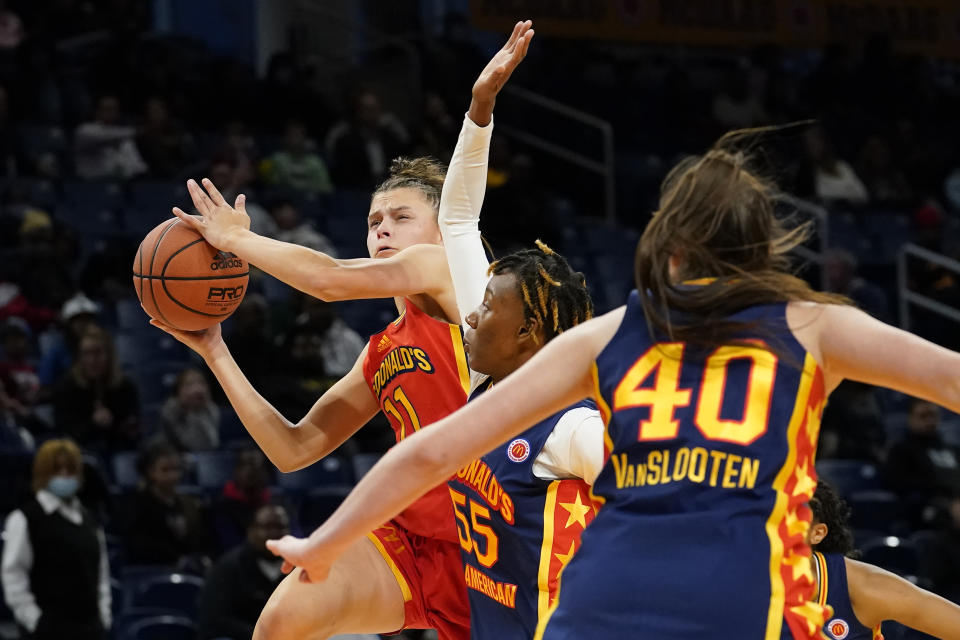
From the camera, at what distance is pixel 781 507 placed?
2209mm

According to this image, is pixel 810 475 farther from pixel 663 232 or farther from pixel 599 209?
pixel 599 209

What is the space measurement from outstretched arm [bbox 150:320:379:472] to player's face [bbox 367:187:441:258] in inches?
14.3

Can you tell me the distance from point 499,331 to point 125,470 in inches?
212

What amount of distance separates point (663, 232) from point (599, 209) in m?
11.5

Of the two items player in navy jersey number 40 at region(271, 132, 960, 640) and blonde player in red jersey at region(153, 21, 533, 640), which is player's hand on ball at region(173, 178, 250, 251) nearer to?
blonde player in red jersey at region(153, 21, 533, 640)

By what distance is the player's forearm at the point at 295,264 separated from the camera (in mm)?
3186

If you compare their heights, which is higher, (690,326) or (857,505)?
(690,326)

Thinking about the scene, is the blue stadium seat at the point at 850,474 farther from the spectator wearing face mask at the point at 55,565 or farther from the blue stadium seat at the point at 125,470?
the spectator wearing face mask at the point at 55,565

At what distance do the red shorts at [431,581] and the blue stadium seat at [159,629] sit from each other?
3.06m

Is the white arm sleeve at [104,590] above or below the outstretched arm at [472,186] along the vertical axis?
below

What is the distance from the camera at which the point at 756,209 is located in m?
2.29

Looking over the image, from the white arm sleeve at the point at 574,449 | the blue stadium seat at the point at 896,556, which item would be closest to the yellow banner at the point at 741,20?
the blue stadium seat at the point at 896,556

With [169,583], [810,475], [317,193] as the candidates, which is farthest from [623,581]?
[317,193]

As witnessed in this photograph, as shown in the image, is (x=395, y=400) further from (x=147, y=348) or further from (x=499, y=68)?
(x=147, y=348)
